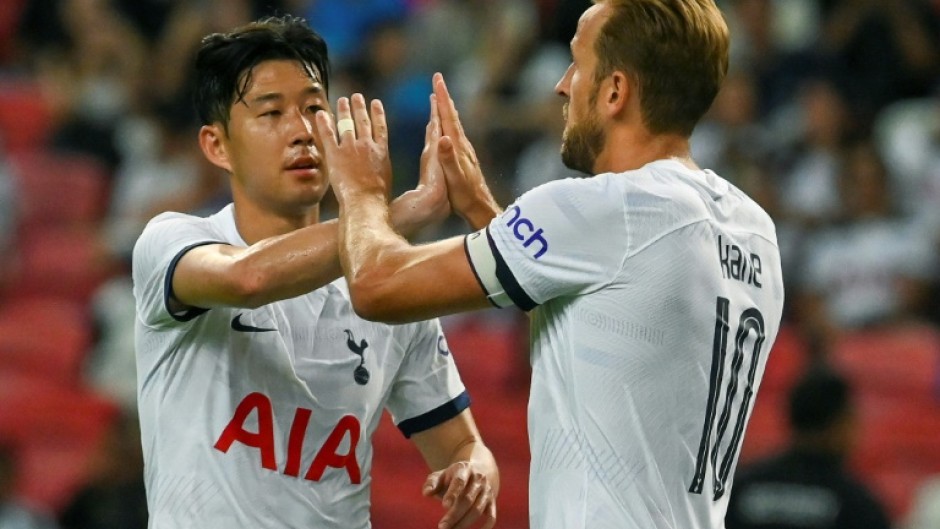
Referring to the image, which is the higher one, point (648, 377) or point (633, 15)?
point (633, 15)

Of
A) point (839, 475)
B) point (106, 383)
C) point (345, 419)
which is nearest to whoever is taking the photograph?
point (345, 419)

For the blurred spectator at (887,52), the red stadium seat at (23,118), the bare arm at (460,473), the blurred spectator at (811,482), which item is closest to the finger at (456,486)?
the bare arm at (460,473)

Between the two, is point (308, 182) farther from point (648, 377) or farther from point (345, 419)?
point (648, 377)

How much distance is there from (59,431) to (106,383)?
44 cm

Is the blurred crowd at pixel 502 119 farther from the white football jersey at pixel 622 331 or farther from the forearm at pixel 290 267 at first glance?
the forearm at pixel 290 267

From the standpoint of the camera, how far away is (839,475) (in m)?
6.73

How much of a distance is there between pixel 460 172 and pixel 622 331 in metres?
0.85

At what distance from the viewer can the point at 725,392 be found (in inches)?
162

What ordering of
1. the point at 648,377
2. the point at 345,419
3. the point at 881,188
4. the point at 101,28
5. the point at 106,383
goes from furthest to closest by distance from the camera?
the point at 101,28 → the point at 106,383 → the point at 881,188 → the point at 345,419 → the point at 648,377

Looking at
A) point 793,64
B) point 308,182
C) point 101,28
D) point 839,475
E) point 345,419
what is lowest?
point 839,475

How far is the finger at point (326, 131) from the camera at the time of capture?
438 centimetres

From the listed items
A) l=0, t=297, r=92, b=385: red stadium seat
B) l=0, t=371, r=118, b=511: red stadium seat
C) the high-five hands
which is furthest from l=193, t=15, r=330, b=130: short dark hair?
l=0, t=297, r=92, b=385: red stadium seat

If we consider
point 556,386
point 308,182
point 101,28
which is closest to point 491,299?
point 556,386

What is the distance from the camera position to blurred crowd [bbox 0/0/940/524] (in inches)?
381
